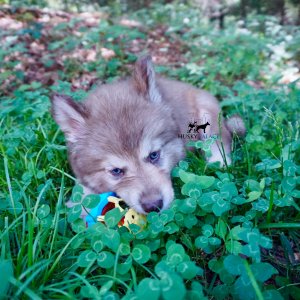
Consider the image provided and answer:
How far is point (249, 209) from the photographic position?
223 cm

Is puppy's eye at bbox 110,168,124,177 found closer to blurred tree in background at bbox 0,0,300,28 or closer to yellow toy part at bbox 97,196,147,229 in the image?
yellow toy part at bbox 97,196,147,229

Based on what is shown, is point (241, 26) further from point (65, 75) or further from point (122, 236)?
point (122, 236)

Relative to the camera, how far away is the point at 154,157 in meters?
2.61

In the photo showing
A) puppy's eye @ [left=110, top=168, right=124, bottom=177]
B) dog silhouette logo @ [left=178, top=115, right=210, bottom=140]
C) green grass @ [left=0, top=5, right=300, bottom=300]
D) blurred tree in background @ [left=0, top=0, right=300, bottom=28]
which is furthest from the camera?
blurred tree in background @ [left=0, top=0, right=300, bottom=28]

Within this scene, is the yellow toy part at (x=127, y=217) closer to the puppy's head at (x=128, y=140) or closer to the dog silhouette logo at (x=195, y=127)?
the puppy's head at (x=128, y=140)

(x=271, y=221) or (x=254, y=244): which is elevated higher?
(x=254, y=244)

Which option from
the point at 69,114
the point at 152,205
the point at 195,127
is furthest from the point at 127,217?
the point at 195,127

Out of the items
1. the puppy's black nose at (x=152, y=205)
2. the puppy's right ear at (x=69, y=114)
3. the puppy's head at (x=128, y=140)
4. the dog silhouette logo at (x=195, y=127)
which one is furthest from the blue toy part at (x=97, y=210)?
the dog silhouette logo at (x=195, y=127)

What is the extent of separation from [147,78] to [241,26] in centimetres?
718

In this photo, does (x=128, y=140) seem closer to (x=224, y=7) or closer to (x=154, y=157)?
(x=154, y=157)

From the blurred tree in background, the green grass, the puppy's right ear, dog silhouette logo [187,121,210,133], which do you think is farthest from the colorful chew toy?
the blurred tree in background

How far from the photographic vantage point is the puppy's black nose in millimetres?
2221

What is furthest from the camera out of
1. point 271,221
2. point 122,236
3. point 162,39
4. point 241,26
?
point 241,26

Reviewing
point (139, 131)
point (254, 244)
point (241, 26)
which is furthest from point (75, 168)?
point (241, 26)
